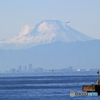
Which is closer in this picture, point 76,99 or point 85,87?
point 85,87

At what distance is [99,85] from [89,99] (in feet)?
122

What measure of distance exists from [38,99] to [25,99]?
285 cm

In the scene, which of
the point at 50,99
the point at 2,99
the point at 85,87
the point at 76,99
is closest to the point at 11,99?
the point at 2,99

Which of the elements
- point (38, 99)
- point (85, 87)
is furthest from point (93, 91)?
point (38, 99)

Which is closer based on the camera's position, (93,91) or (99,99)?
(93,91)

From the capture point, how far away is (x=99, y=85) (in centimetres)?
4341

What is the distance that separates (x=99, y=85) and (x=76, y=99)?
127 feet

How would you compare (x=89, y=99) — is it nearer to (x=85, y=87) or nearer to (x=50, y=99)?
(x=50, y=99)

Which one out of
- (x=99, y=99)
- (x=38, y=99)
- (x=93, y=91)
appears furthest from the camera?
(x=38, y=99)

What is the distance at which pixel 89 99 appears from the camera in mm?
79938

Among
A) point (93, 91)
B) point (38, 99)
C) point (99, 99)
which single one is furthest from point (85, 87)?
point (38, 99)

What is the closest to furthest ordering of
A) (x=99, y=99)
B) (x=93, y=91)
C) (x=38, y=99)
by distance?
(x=93, y=91), (x=99, y=99), (x=38, y=99)

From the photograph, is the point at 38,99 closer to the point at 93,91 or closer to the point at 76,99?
the point at 76,99

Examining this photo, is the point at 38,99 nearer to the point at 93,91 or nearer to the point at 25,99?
the point at 25,99
